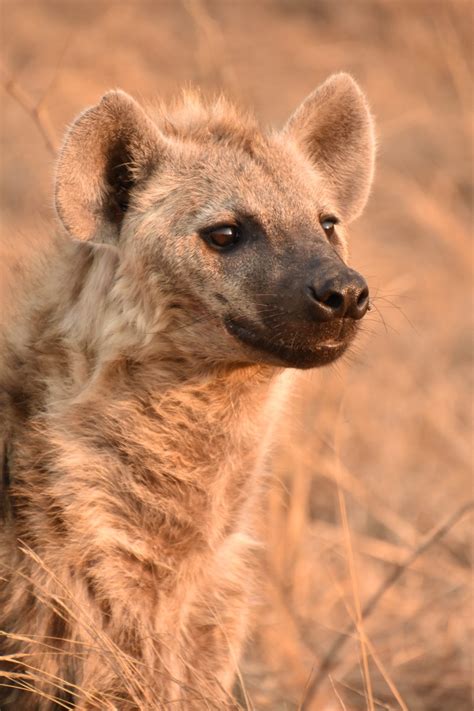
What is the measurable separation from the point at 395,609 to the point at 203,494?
6.18ft

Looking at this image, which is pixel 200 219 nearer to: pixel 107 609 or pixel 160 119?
pixel 160 119

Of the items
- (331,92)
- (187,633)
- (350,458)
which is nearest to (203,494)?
(187,633)

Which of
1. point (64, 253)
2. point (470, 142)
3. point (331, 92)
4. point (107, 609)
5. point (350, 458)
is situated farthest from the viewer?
point (470, 142)

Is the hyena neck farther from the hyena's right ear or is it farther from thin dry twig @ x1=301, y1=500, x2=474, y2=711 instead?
thin dry twig @ x1=301, y1=500, x2=474, y2=711

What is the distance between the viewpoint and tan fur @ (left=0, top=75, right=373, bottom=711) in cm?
268

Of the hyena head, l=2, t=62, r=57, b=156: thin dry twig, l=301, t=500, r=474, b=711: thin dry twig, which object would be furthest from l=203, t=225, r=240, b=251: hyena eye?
l=301, t=500, r=474, b=711: thin dry twig

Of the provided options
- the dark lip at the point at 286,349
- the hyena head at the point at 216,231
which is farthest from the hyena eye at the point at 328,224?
the dark lip at the point at 286,349

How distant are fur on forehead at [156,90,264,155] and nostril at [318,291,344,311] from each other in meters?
0.58

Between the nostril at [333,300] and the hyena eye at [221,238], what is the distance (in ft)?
1.05

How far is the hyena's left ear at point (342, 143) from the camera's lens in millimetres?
3246

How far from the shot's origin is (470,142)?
8.52 meters

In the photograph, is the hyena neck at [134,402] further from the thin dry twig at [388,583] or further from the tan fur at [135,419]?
the thin dry twig at [388,583]

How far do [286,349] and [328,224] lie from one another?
1.66ft

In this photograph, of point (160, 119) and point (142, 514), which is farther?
point (160, 119)
